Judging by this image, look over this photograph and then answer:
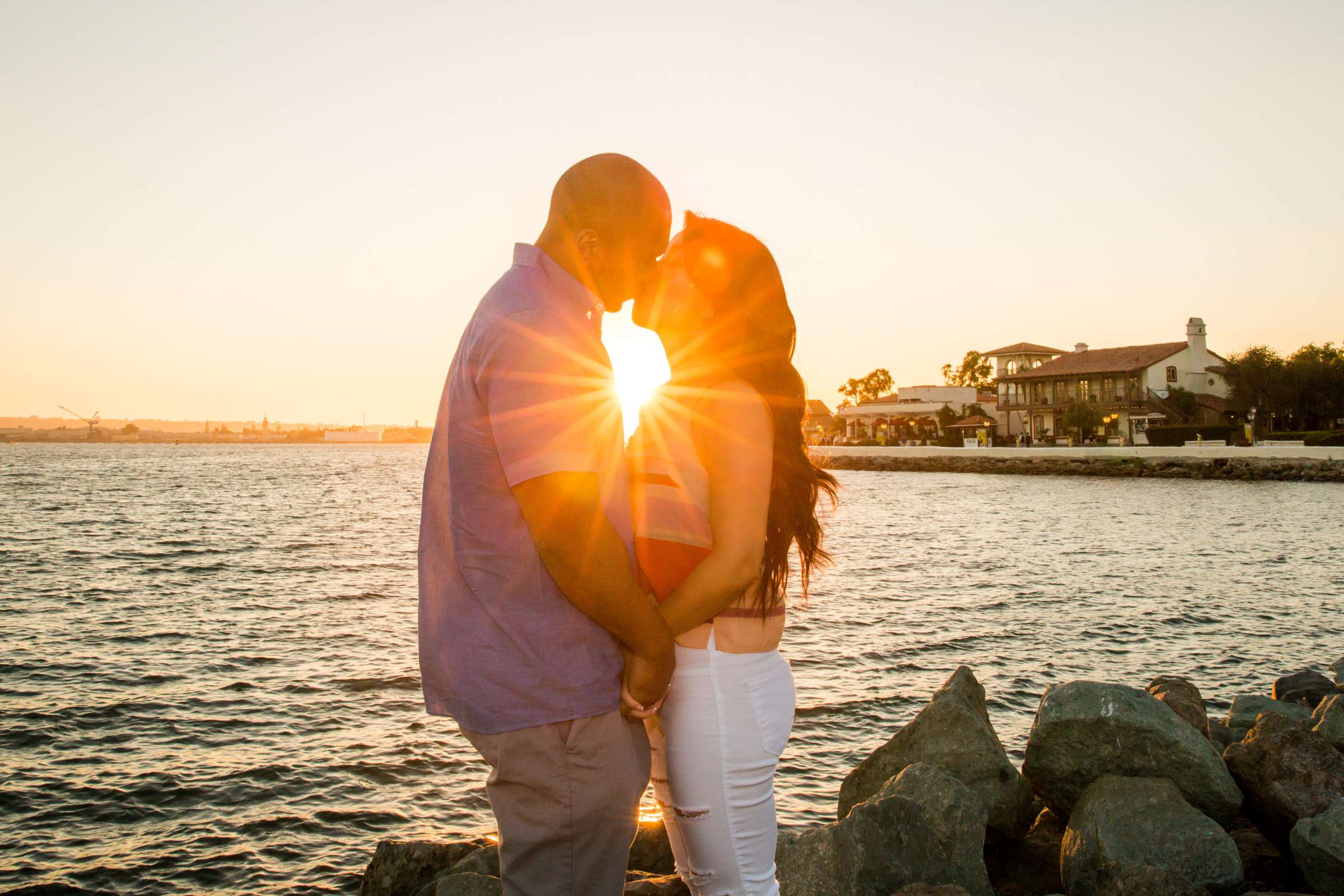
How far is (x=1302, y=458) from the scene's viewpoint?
4616cm

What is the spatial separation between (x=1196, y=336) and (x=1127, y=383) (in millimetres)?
6438

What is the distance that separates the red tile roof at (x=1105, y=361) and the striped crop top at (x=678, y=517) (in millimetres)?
71649

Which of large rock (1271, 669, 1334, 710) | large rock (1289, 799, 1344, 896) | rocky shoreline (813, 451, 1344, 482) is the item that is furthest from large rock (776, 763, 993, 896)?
rocky shoreline (813, 451, 1344, 482)

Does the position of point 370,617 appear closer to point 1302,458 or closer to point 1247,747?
point 1247,747

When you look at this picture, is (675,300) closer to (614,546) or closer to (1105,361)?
(614,546)

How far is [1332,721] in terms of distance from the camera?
7000mm

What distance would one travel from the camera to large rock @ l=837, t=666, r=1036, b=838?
6.11 metres

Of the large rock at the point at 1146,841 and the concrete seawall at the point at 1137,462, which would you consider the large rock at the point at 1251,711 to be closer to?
the large rock at the point at 1146,841

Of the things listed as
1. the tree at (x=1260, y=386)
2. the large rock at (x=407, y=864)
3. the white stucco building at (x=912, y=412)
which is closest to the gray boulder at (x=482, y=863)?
A: the large rock at (x=407, y=864)

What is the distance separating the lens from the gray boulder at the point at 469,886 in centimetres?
457

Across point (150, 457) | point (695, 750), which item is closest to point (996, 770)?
point (695, 750)

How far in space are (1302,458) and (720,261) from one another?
178 ft

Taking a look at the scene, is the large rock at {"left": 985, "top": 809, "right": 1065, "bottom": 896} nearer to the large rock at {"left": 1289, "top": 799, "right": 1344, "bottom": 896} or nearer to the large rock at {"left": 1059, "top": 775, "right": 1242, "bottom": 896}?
the large rock at {"left": 1059, "top": 775, "right": 1242, "bottom": 896}

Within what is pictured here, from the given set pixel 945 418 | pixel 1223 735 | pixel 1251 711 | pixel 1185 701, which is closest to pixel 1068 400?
pixel 945 418
